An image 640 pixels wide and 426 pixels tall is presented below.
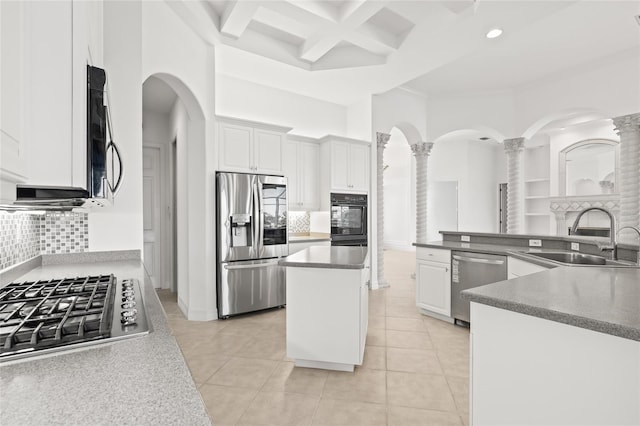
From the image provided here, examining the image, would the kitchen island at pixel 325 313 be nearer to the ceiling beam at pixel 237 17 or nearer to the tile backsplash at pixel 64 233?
→ the tile backsplash at pixel 64 233

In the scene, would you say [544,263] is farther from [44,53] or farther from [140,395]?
[44,53]

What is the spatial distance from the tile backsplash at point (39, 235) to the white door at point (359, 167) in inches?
143

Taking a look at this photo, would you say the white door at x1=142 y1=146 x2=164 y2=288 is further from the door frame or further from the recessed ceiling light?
the recessed ceiling light

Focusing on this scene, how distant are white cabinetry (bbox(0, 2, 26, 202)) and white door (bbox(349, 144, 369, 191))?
452 centimetres

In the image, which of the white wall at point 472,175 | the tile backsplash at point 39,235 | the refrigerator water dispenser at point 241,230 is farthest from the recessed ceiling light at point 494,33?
the white wall at point 472,175

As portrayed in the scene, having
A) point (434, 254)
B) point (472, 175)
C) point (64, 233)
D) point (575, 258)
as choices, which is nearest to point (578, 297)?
point (575, 258)

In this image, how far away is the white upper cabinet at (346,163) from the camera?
4.87 meters

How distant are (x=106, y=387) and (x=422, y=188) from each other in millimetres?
5990

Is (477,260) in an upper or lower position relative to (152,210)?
lower

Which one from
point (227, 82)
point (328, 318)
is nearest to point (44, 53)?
point (328, 318)

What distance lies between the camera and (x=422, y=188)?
6066 mm

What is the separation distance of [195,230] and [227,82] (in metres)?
2.14

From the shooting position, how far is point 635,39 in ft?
12.9

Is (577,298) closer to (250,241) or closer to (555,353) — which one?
(555,353)
